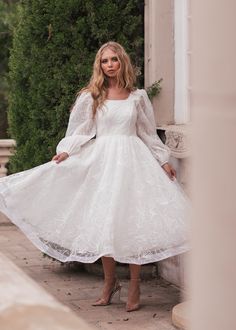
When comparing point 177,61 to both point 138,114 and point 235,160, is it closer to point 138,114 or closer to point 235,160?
point 138,114

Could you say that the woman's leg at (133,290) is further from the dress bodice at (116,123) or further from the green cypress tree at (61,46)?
the green cypress tree at (61,46)

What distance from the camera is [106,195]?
5324mm

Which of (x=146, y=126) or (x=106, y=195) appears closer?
(x=106, y=195)

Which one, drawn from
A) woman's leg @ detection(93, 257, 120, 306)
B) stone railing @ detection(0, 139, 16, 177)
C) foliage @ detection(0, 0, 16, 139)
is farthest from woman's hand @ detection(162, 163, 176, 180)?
foliage @ detection(0, 0, 16, 139)

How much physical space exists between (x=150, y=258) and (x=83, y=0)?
2420mm

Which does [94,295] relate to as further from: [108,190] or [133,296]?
[108,190]

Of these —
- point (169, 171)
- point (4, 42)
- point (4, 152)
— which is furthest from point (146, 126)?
point (4, 42)

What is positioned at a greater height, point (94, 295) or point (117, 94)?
point (117, 94)

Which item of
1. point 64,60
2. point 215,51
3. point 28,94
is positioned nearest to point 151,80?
point 64,60

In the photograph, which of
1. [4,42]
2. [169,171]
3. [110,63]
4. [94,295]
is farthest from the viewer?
[4,42]

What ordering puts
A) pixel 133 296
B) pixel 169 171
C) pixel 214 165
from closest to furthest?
pixel 214 165
pixel 133 296
pixel 169 171

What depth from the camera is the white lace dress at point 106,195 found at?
5164mm

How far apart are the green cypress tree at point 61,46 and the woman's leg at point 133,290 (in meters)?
1.64

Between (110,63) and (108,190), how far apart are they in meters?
0.95
